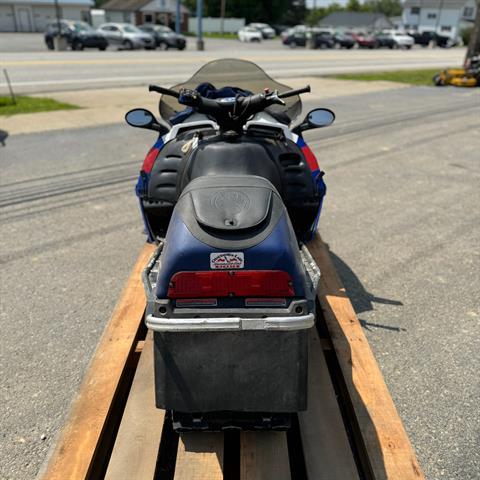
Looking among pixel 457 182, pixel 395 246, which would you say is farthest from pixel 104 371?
pixel 457 182

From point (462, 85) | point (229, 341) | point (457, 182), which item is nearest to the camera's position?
point (229, 341)

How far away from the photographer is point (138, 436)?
2279mm

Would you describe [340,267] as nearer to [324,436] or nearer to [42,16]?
[324,436]

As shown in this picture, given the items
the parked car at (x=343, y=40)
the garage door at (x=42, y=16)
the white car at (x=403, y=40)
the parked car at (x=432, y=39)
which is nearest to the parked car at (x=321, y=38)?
the parked car at (x=343, y=40)

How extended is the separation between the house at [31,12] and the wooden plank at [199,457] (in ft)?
192

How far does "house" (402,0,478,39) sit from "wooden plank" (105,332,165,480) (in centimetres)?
8381

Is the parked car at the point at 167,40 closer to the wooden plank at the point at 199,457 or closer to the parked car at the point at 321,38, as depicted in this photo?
the parked car at the point at 321,38

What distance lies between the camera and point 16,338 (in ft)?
11.1

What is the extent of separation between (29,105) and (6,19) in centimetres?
4767

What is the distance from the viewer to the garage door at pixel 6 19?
50.3m

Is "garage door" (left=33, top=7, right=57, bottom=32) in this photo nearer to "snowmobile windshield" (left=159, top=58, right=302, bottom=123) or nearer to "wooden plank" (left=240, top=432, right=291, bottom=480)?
"snowmobile windshield" (left=159, top=58, right=302, bottom=123)

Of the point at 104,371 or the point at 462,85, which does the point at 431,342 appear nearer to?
the point at 104,371

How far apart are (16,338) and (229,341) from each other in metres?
2.07

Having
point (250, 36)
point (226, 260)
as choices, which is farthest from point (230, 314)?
point (250, 36)
